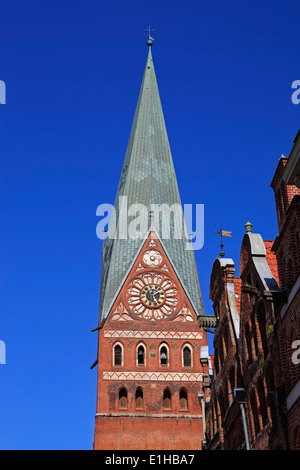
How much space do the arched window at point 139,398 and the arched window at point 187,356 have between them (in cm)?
342

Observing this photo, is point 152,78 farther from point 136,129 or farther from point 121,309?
point 121,309

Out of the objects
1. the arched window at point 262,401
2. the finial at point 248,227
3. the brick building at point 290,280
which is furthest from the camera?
the finial at point 248,227

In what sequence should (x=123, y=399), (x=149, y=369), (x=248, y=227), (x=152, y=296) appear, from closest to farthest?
(x=248, y=227), (x=123, y=399), (x=149, y=369), (x=152, y=296)

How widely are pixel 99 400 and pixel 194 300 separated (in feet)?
32.0

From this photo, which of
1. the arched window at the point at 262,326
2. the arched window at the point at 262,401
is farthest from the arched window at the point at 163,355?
the arched window at the point at 262,401

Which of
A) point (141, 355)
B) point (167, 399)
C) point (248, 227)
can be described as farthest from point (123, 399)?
point (248, 227)

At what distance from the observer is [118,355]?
4934 cm

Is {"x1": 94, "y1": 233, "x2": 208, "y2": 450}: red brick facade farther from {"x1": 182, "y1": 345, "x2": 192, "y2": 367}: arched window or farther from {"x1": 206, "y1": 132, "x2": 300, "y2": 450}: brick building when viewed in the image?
{"x1": 206, "y1": 132, "x2": 300, "y2": 450}: brick building

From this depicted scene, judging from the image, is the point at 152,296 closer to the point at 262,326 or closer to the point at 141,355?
the point at 141,355

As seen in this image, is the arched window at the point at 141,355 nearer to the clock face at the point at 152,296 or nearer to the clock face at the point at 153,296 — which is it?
the clock face at the point at 153,296

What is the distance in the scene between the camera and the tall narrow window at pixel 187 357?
4981cm

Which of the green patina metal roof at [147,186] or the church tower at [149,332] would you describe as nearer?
the church tower at [149,332]

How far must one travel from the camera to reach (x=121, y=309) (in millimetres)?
51375

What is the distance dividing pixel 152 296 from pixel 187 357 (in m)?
4.78
